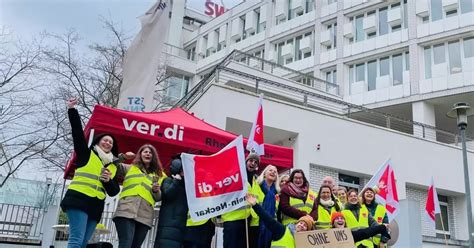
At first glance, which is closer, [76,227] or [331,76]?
[76,227]

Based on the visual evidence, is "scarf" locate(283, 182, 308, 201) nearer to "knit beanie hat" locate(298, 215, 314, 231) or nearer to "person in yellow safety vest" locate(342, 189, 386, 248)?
"knit beanie hat" locate(298, 215, 314, 231)

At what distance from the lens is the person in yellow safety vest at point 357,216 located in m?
6.21

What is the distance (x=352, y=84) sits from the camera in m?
25.3

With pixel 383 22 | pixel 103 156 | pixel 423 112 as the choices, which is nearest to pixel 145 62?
pixel 103 156

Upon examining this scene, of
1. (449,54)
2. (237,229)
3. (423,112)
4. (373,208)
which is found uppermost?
(449,54)

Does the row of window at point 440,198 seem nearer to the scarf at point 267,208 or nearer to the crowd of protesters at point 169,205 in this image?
the crowd of protesters at point 169,205

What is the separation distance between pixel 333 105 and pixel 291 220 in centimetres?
1186

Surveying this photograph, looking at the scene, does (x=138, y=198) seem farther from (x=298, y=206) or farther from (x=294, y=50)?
(x=294, y=50)

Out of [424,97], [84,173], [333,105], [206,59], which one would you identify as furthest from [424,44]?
[84,173]

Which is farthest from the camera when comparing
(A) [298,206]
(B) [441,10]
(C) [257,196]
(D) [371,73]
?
(D) [371,73]

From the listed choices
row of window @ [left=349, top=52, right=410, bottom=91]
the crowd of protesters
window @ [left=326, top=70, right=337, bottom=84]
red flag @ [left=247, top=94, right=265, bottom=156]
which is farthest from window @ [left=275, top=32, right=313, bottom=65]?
the crowd of protesters

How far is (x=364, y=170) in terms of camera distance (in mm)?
14266

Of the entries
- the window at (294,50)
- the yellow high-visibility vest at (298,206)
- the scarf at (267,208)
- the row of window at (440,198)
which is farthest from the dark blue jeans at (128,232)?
the window at (294,50)

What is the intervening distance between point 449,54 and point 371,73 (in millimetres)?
4176
